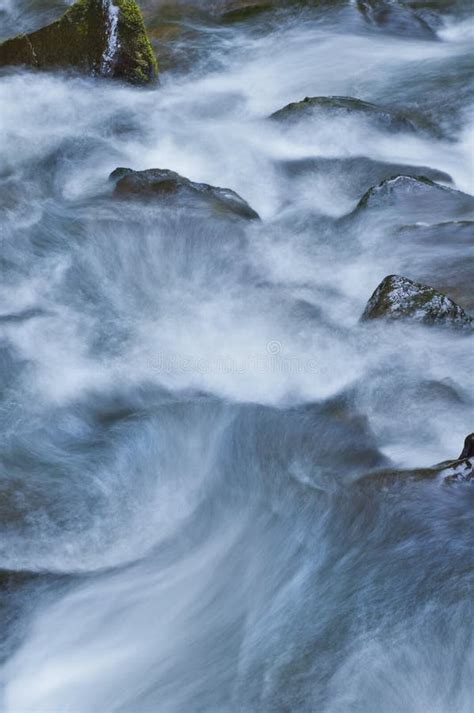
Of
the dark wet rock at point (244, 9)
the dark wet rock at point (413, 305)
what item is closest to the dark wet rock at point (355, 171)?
the dark wet rock at point (413, 305)

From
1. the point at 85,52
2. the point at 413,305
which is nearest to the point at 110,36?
the point at 85,52

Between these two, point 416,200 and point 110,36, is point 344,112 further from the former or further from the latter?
point 110,36

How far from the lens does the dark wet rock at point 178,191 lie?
7758 mm

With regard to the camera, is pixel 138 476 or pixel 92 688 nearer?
pixel 92 688

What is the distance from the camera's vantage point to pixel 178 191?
7.76 metres

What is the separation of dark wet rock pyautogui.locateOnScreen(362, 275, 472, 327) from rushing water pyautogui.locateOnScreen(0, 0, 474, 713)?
0.43 ft

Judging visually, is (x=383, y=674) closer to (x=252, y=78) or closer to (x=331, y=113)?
(x=331, y=113)

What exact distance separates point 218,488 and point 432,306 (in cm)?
197

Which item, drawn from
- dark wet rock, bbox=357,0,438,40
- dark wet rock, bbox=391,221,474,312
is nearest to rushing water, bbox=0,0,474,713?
dark wet rock, bbox=391,221,474,312

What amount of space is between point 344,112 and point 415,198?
2.09 meters

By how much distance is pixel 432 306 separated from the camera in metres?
5.97

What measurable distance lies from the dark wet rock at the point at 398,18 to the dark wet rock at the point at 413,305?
271 inches

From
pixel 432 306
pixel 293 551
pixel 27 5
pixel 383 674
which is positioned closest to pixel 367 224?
pixel 432 306

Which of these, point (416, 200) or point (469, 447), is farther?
point (416, 200)
